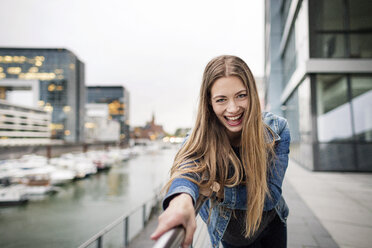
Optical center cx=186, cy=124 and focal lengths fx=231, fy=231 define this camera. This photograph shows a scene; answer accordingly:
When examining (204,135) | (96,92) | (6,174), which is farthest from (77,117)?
(204,135)

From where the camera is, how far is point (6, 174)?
2906 cm

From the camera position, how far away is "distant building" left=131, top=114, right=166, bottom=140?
167 meters

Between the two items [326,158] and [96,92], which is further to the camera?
[96,92]

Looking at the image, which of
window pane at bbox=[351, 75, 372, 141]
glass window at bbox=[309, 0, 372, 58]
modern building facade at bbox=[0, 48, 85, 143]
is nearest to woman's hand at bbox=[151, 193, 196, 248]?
window pane at bbox=[351, 75, 372, 141]

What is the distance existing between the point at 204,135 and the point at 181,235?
68cm

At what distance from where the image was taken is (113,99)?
6555 inches

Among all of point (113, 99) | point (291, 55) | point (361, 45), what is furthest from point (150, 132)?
point (361, 45)

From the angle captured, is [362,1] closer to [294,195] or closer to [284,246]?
[294,195]

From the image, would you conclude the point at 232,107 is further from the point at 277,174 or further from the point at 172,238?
the point at 172,238

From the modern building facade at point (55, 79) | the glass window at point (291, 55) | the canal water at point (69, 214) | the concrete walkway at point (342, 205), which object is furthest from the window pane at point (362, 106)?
the modern building facade at point (55, 79)

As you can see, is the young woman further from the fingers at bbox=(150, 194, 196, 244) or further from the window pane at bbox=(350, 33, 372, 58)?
the window pane at bbox=(350, 33, 372, 58)

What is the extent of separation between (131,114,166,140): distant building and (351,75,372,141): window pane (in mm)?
154856

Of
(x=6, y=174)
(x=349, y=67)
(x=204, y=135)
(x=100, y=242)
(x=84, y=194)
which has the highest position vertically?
(x=349, y=67)

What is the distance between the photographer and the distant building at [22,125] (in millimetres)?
59531
